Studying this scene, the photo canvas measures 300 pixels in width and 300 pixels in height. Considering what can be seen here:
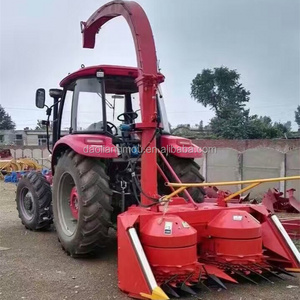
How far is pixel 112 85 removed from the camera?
5.73 meters

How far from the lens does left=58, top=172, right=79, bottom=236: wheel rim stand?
5410mm

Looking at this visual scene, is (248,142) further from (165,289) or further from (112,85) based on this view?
(165,289)

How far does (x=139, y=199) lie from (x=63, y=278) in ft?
3.98

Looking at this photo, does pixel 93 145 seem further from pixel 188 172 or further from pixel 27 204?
pixel 27 204

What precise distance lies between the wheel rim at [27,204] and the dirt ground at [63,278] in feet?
2.57

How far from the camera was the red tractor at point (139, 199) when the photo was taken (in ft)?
12.3

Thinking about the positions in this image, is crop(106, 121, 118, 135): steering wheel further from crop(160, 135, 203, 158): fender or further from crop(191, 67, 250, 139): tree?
crop(191, 67, 250, 139): tree

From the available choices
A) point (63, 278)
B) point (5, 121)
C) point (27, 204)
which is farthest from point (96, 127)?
point (5, 121)

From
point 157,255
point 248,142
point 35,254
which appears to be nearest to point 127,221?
point 157,255

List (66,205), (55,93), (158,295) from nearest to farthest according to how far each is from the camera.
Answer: (158,295)
(66,205)
(55,93)

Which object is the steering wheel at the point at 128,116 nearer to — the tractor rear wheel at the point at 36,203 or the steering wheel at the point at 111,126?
the steering wheel at the point at 111,126

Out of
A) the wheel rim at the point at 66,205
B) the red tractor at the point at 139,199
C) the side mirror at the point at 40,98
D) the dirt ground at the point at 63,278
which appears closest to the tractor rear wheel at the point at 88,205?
the red tractor at the point at 139,199

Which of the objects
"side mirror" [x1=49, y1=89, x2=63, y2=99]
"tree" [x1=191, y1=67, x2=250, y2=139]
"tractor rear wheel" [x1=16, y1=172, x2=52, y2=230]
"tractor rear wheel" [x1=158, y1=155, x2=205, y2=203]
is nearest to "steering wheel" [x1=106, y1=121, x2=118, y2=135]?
"tractor rear wheel" [x1=158, y1=155, x2=205, y2=203]

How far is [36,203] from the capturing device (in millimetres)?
6605
